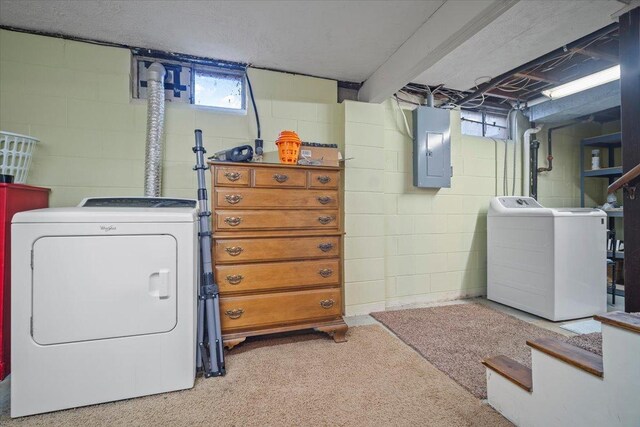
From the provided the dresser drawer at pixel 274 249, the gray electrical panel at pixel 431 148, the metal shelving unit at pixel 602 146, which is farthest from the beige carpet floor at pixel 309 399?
the metal shelving unit at pixel 602 146

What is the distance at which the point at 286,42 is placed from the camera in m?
2.12

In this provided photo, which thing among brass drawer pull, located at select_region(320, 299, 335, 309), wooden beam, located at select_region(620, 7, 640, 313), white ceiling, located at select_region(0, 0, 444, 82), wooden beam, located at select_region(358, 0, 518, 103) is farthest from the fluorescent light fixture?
brass drawer pull, located at select_region(320, 299, 335, 309)

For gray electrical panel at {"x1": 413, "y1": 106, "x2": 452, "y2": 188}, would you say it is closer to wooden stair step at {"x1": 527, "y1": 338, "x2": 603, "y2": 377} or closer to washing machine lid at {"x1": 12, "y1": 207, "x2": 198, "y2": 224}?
wooden stair step at {"x1": 527, "y1": 338, "x2": 603, "y2": 377}

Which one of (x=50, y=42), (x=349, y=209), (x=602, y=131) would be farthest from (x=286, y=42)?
(x=602, y=131)

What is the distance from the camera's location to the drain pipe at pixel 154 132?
2053 millimetres

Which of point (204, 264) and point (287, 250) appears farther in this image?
point (287, 250)

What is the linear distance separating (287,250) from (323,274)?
329 millimetres

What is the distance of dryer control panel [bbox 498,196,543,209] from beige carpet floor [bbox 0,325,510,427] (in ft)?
6.88

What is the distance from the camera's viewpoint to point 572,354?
1116 millimetres

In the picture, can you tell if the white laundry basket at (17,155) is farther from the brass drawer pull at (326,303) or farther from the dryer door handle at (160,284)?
the brass drawer pull at (326,303)

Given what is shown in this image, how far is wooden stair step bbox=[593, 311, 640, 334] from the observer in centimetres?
88

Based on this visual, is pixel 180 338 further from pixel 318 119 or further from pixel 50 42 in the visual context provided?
pixel 50 42

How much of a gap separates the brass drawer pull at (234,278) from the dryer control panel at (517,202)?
2.82 m

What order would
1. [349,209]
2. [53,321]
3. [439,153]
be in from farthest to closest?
[439,153] → [349,209] → [53,321]
